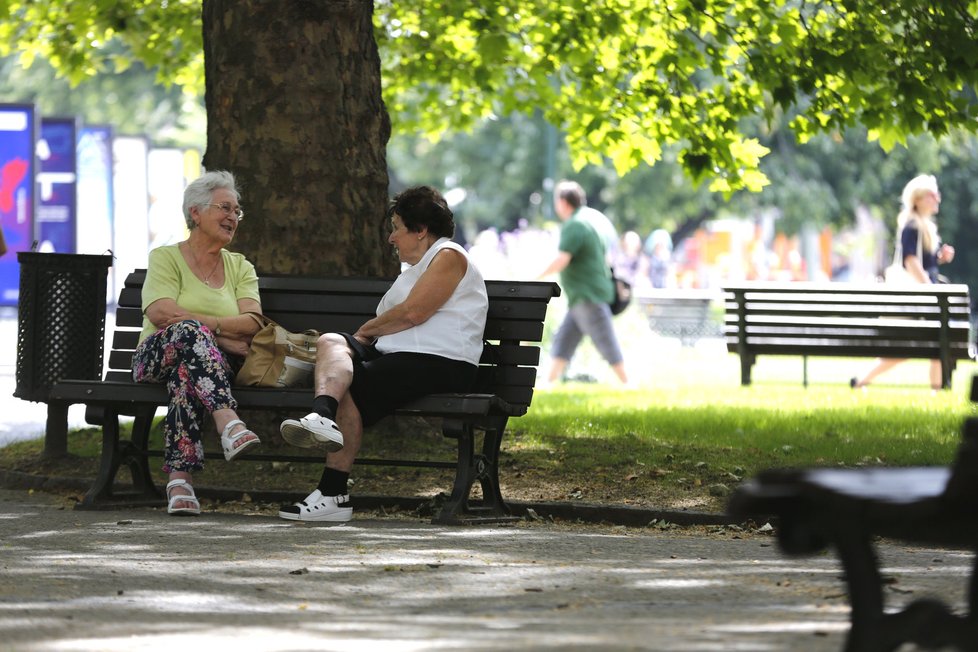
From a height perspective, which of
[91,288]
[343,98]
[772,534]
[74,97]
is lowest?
[772,534]

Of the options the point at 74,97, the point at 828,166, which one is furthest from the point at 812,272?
the point at 74,97

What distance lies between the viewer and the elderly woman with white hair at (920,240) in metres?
15.3

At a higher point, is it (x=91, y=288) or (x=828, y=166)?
(x=828, y=166)

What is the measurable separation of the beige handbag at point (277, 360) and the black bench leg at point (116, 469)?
24.4 inches

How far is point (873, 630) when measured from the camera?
4.12 metres

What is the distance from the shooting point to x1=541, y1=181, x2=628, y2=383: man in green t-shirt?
16125mm

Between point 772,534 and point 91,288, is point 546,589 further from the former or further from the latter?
point 91,288

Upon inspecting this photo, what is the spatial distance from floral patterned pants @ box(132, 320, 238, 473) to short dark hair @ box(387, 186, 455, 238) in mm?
1075

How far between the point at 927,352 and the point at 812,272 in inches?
1526

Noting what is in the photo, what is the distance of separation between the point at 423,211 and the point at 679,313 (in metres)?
20.6

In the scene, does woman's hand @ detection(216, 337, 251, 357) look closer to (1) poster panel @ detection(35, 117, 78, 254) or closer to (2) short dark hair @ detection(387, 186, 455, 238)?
(2) short dark hair @ detection(387, 186, 455, 238)

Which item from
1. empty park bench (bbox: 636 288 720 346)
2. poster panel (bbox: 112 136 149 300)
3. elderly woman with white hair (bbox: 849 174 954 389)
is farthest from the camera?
empty park bench (bbox: 636 288 720 346)

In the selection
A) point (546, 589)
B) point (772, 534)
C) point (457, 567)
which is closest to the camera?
point (546, 589)

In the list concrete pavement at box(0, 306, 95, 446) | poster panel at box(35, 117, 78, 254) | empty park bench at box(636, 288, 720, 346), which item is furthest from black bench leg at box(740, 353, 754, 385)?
empty park bench at box(636, 288, 720, 346)
